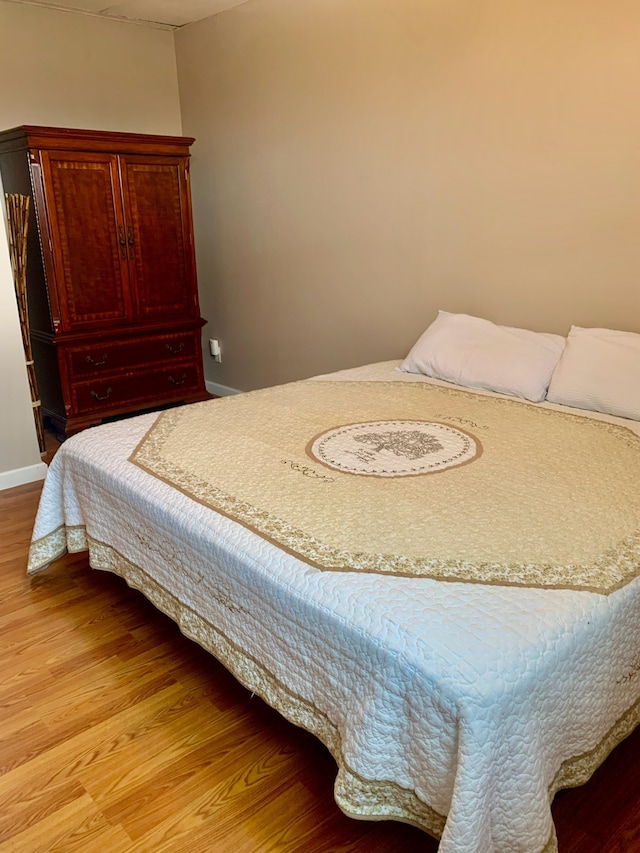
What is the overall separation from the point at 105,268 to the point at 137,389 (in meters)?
0.73

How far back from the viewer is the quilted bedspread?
1.10 m

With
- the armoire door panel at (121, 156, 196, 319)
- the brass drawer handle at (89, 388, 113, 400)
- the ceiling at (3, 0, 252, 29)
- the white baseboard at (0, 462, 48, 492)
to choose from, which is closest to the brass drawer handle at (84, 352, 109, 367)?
the brass drawer handle at (89, 388, 113, 400)

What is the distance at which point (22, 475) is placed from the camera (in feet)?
10.8

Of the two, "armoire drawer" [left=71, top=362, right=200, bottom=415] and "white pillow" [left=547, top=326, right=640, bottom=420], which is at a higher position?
"white pillow" [left=547, top=326, right=640, bottom=420]

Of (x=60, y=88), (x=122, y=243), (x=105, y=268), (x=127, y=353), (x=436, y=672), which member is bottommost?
(x=436, y=672)

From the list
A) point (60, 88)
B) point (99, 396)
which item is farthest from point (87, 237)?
point (60, 88)

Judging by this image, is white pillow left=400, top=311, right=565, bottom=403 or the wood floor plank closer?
the wood floor plank

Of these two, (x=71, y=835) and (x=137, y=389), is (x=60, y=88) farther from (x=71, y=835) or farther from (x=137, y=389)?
(x=71, y=835)

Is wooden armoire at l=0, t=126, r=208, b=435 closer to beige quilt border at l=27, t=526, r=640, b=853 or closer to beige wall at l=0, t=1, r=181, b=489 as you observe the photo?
beige wall at l=0, t=1, r=181, b=489

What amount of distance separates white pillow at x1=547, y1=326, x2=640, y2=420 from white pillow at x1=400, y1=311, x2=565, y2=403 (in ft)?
0.26

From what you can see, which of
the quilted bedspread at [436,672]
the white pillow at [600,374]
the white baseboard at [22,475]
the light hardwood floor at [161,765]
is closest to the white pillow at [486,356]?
the white pillow at [600,374]

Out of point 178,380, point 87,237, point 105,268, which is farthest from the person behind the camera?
point 178,380

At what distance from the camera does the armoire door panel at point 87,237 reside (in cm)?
349

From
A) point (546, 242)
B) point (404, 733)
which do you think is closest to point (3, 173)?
point (546, 242)
